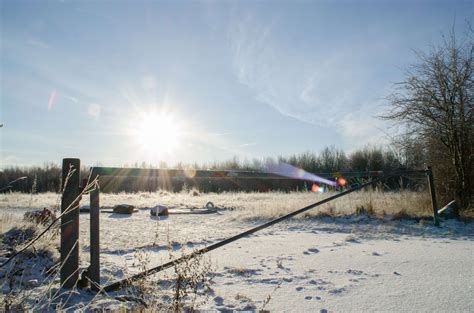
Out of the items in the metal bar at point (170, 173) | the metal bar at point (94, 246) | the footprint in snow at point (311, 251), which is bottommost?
the footprint in snow at point (311, 251)

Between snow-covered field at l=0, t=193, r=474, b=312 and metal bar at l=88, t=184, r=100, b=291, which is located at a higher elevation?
metal bar at l=88, t=184, r=100, b=291

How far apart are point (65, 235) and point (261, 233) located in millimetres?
4087

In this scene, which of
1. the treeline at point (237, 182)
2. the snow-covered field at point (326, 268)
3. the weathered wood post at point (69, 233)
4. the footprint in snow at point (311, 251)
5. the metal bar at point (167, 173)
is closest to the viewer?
the snow-covered field at point (326, 268)

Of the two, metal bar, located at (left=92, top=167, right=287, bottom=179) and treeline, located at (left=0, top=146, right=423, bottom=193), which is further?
treeline, located at (left=0, top=146, right=423, bottom=193)

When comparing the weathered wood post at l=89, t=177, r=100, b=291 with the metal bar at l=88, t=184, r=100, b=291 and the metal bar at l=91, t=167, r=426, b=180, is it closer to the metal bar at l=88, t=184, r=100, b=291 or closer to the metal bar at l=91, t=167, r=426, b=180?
the metal bar at l=88, t=184, r=100, b=291

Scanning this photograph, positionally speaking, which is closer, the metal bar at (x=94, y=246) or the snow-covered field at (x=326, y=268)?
the snow-covered field at (x=326, y=268)

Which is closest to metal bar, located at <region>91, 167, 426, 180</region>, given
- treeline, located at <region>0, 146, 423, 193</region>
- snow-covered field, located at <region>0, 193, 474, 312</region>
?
snow-covered field, located at <region>0, 193, 474, 312</region>

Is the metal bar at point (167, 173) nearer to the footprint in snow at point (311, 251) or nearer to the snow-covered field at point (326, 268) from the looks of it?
the snow-covered field at point (326, 268)

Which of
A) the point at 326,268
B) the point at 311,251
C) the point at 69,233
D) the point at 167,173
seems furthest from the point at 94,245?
the point at 311,251

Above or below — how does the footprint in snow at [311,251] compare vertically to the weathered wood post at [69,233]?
below

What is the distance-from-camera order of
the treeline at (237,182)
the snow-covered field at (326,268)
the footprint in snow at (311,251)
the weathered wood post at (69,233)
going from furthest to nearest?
the treeline at (237,182)
the footprint in snow at (311,251)
the weathered wood post at (69,233)
the snow-covered field at (326,268)

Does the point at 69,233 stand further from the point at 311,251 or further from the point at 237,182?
the point at 237,182

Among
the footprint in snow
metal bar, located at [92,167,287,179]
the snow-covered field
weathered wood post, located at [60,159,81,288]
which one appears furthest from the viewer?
the footprint in snow

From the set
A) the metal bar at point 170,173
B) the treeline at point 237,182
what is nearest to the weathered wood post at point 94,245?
the metal bar at point 170,173
